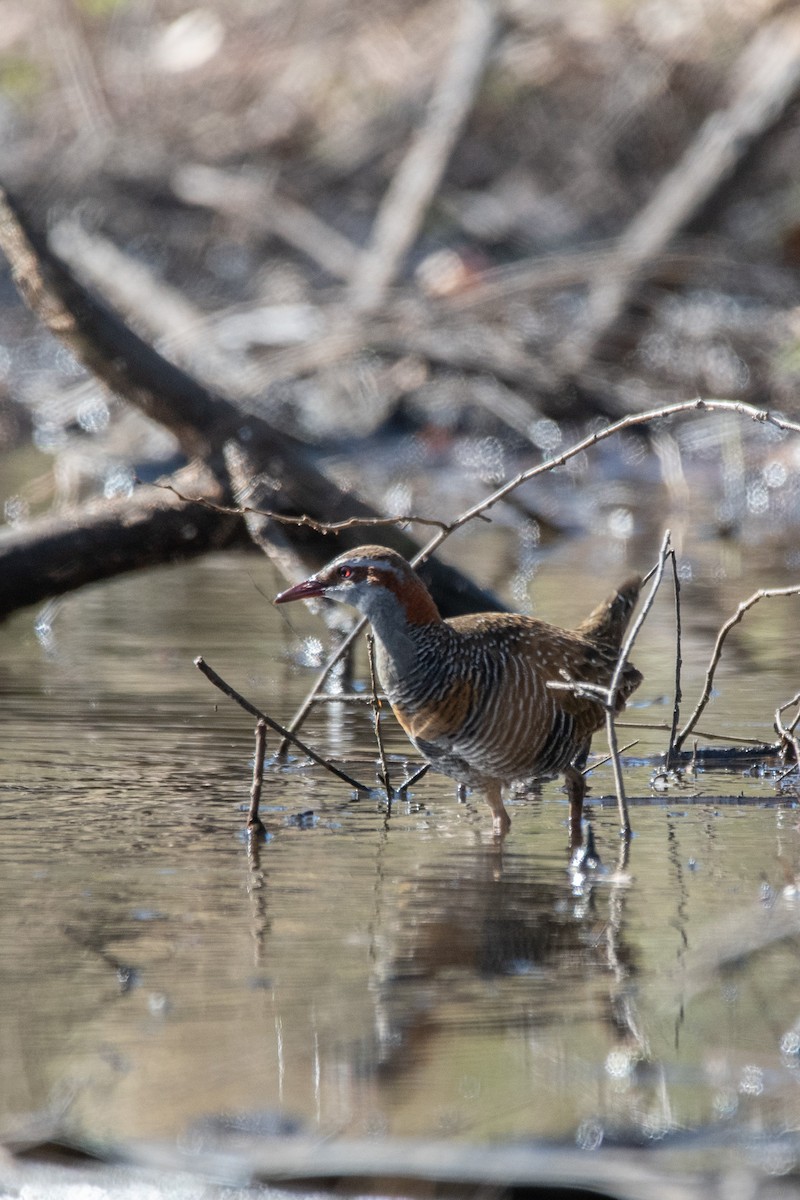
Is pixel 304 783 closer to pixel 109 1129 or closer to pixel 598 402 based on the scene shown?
pixel 109 1129

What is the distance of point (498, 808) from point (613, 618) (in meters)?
1.04

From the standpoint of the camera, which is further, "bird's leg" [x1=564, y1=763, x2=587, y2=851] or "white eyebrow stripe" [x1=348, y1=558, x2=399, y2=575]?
"white eyebrow stripe" [x1=348, y1=558, x2=399, y2=575]

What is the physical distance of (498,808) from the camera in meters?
5.66

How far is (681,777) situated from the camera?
632cm

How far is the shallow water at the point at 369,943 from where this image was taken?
11.9ft

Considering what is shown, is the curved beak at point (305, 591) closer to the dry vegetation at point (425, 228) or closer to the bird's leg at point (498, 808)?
the bird's leg at point (498, 808)

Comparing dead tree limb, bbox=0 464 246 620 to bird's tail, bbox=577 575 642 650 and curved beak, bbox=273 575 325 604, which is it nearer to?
bird's tail, bbox=577 575 642 650

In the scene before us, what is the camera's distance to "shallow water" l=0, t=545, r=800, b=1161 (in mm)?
3617

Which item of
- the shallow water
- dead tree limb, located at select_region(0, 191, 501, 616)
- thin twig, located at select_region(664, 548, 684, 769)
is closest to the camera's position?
the shallow water

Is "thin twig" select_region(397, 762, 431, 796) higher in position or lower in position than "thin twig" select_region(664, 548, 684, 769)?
lower

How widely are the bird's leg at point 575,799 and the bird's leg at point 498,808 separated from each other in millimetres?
199

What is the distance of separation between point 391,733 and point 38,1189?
414 cm

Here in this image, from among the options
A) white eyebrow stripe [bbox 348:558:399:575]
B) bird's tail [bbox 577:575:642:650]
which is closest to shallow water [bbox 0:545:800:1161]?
bird's tail [bbox 577:575:642:650]

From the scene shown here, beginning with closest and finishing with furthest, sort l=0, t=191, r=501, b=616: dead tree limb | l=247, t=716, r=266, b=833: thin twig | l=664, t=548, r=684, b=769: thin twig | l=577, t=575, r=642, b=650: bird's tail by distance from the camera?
l=247, t=716, r=266, b=833: thin twig
l=664, t=548, r=684, b=769: thin twig
l=577, t=575, r=642, b=650: bird's tail
l=0, t=191, r=501, b=616: dead tree limb
